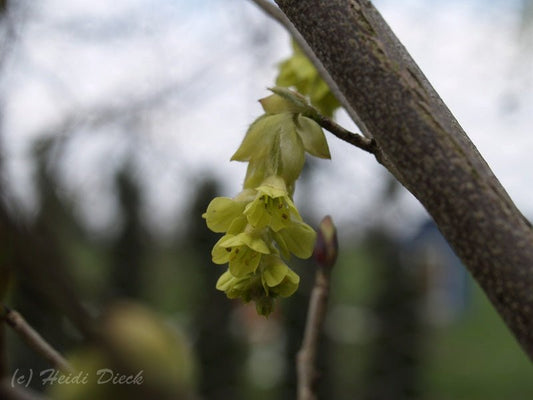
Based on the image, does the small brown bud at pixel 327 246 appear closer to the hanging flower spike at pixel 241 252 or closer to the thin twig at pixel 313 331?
the thin twig at pixel 313 331

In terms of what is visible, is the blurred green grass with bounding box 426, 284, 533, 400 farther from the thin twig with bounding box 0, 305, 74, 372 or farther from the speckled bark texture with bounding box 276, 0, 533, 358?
the speckled bark texture with bounding box 276, 0, 533, 358

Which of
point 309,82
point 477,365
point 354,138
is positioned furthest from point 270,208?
point 477,365

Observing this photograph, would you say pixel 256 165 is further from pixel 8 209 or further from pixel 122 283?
pixel 122 283

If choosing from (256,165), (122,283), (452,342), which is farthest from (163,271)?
(256,165)

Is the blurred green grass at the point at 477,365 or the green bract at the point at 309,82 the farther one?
the blurred green grass at the point at 477,365

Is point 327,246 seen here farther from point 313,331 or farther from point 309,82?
point 309,82

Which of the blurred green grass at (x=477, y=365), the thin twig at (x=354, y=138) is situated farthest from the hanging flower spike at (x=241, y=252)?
the blurred green grass at (x=477, y=365)

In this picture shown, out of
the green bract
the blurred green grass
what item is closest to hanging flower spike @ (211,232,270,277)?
the green bract
